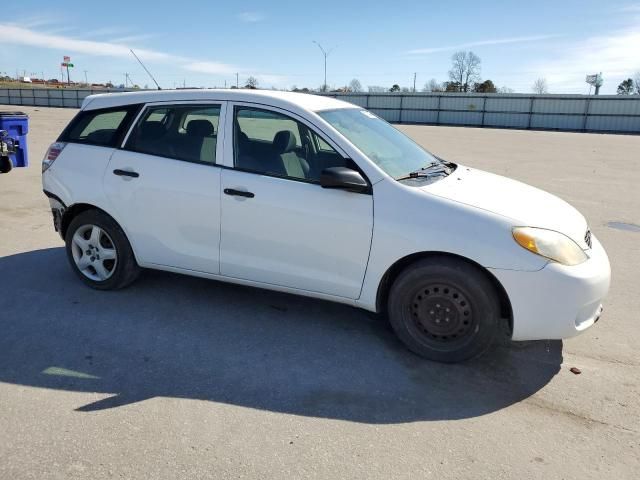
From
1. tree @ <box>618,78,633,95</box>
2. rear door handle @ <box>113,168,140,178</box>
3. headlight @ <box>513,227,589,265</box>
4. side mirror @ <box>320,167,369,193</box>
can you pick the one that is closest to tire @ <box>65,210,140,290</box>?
rear door handle @ <box>113,168,140,178</box>

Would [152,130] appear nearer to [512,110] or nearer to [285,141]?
[285,141]

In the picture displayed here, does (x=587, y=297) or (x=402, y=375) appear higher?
(x=587, y=297)

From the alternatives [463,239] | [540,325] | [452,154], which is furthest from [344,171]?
[452,154]

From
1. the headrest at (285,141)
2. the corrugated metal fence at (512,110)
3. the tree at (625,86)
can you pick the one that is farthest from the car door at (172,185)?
the tree at (625,86)

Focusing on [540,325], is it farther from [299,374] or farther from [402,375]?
[299,374]

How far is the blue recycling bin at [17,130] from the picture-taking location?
34.5 ft

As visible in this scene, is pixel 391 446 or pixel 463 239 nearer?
pixel 391 446

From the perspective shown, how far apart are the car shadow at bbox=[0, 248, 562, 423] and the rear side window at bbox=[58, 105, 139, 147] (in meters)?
1.32

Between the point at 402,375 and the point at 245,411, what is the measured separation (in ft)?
3.44

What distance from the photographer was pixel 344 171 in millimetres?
3498

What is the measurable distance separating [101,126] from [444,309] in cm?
325

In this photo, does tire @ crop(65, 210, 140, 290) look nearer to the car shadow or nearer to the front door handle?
the car shadow

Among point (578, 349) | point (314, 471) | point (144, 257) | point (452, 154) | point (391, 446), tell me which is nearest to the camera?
point (314, 471)

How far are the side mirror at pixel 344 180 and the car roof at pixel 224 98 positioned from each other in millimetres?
667
